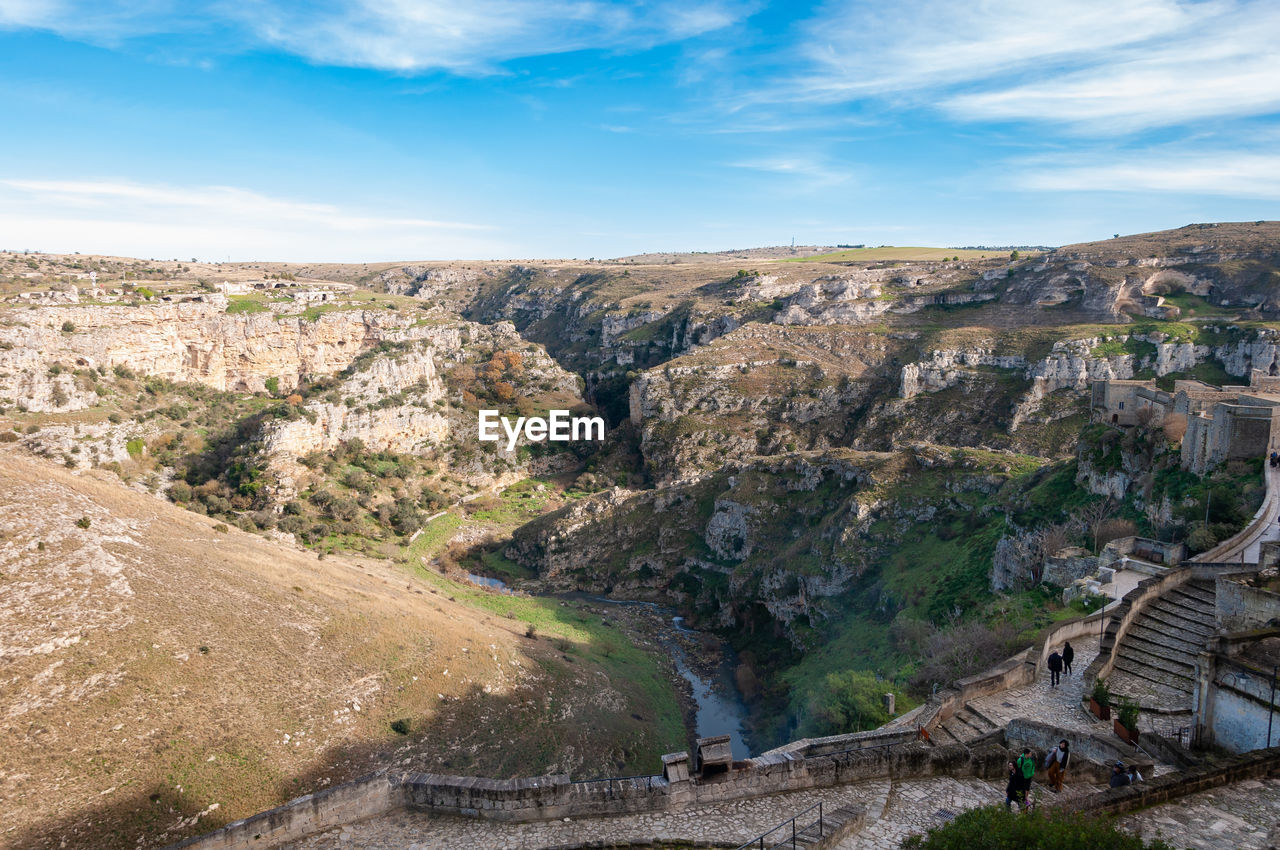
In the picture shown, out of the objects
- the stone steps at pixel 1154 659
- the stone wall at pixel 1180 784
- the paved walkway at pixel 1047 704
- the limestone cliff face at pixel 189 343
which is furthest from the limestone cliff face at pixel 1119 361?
the limestone cliff face at pixel 189 343

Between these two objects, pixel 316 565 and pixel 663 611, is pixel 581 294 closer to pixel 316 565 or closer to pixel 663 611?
pixel 663 611

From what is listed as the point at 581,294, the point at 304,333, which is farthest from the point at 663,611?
the point at 581,294

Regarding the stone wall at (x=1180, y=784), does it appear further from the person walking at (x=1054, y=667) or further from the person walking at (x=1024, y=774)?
the person walking at (x=1054, y=667)

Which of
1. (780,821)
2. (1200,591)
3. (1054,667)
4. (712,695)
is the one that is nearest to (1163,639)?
(1200,591)

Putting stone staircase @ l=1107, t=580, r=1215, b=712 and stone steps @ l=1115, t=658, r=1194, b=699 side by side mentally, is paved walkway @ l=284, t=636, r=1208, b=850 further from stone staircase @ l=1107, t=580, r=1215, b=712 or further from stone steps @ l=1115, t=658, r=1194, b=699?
stone steps @ l=1115, t=658, r=1194, b=699

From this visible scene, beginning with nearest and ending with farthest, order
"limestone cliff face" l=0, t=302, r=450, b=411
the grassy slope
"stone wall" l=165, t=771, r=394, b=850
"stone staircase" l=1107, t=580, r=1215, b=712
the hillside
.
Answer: "stone wall" l=165, t=771, r=394, b=850
"stone staircase" l=1107, t=580, r=1215, b=712
the grassy slope
the hillside
"limestone cliff face" l=0, t=302, r=450, b=411

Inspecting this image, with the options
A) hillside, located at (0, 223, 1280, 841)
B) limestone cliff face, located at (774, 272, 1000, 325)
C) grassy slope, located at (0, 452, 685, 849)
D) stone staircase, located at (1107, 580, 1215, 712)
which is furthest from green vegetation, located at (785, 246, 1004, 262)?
stone staircase, located at (1107, 580, 1215, 712)
